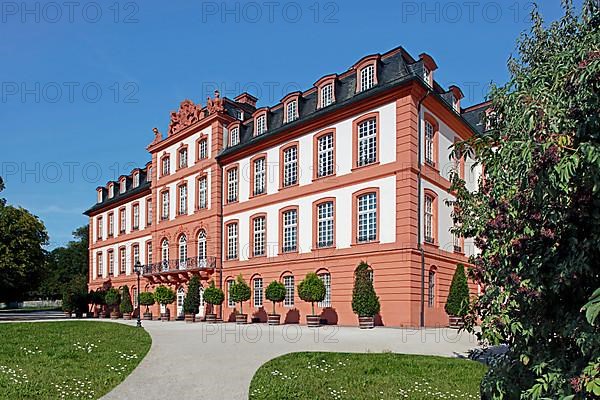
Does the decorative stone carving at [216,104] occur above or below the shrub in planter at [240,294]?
above

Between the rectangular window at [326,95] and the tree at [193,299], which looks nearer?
the rectangular window at [326,95]

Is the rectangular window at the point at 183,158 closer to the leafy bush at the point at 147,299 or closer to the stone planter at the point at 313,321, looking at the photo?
the leafy bush at the point at 147,299

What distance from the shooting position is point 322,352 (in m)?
12.0

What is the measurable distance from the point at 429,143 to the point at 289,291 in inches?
390

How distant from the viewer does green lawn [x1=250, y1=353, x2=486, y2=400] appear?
831 cm

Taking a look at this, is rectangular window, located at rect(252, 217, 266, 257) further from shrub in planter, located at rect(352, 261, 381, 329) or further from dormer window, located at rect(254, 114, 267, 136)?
shrub in planter, located at rect(352, 261, 381, 329)

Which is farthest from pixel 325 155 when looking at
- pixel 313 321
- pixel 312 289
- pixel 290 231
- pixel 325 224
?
pixel 313 321

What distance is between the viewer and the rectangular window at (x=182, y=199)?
34719 mm

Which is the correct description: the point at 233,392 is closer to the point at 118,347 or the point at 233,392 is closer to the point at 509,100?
the point at 118,347

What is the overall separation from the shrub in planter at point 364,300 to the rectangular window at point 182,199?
17298mm

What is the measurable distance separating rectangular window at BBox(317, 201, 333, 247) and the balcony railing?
8.67 m

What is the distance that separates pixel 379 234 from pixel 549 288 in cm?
1860

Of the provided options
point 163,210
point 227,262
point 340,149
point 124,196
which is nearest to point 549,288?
point 340,149

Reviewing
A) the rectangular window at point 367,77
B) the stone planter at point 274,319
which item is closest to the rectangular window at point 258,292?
the stone planter at point 274,319
